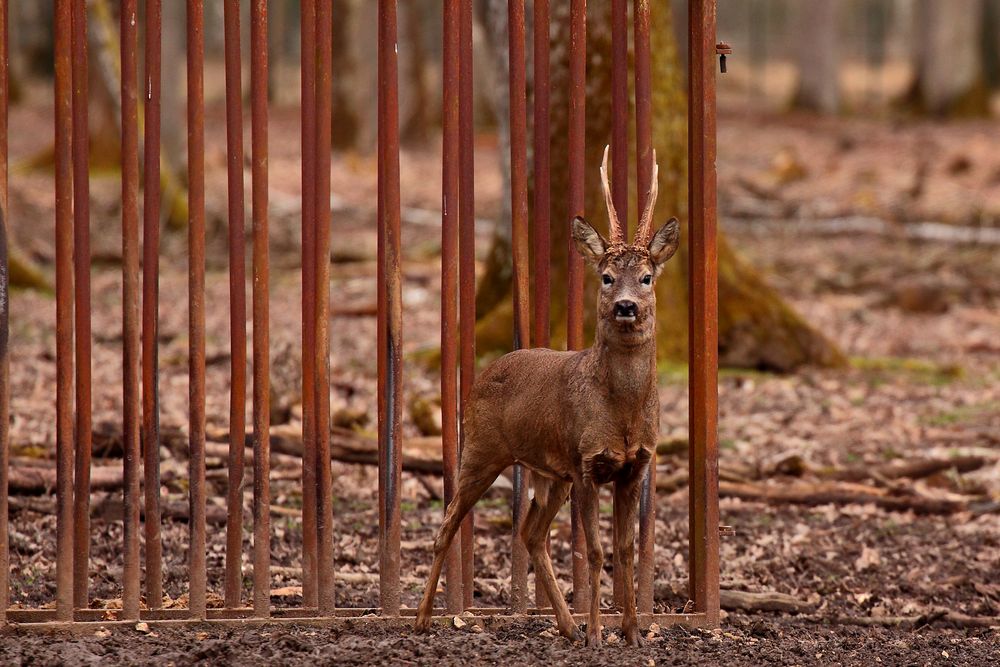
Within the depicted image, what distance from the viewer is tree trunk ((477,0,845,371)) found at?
10.4 meters

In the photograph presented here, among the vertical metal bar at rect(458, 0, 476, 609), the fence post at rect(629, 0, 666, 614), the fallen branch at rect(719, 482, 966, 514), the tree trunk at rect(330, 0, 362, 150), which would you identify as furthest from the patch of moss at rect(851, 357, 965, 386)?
the tree trunk at rect(330, 0, 362, 150)

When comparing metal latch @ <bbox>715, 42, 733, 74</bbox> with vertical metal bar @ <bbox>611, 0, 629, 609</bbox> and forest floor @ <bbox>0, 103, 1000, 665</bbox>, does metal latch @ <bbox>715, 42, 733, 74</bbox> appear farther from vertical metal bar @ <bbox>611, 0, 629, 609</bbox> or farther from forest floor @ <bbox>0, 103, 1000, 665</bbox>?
forest floor @ <bbox>0, 103, 1000, 665</bbox>

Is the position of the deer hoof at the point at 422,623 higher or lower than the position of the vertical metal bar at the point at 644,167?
lower

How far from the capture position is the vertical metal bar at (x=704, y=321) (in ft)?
18.8

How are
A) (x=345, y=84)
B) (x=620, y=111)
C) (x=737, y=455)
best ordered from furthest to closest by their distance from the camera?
(x=345, y=84)
(x=737, y=455)
(x=620, y=111)

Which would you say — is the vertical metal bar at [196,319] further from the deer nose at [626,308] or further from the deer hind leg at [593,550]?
the deer nose at [626,308]

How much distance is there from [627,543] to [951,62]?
1298 inches

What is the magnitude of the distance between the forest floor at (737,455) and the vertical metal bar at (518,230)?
24 centimetres

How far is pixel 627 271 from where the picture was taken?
4840 mm

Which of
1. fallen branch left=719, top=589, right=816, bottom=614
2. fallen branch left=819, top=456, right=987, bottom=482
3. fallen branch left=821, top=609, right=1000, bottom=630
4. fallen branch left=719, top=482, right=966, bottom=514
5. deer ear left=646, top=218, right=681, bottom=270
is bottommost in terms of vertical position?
fallen branch left=821, top=609, right=1000, bottom=630


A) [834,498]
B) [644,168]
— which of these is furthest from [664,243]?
[834,498]

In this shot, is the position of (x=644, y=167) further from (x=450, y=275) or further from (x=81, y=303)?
(x=81, y=303)

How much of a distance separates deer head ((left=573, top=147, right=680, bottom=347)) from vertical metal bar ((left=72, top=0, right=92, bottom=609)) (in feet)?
6.58

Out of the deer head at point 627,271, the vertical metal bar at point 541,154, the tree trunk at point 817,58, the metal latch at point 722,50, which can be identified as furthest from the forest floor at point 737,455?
the tree trunk at point 817,58
